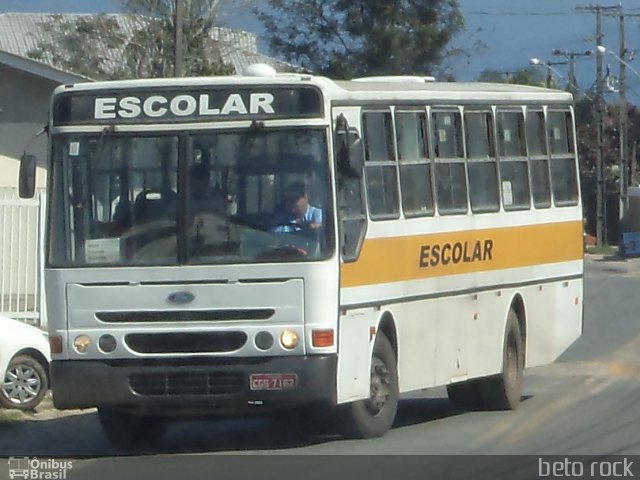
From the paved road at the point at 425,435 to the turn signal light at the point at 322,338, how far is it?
0.88m

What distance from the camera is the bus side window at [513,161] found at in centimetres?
1564

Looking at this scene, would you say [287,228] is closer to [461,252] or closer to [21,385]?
[461,252]

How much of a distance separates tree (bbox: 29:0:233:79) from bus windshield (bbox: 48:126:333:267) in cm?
2638

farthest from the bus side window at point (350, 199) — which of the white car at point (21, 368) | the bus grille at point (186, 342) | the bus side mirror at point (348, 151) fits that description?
the white car at point (21, 368)

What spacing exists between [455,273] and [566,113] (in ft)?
11.3

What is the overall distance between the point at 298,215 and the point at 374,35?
123 ft

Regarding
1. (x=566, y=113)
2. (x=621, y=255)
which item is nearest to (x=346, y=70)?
(x=621, y=255)

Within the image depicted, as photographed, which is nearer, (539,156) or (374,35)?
(539,156)

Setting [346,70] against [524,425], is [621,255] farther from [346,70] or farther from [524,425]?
[524,425]

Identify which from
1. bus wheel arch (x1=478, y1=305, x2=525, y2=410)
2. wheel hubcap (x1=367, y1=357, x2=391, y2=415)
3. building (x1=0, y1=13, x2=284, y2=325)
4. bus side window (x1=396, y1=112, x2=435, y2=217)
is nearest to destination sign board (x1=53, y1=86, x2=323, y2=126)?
building (x1=0, y1=13, x2=284, y2=325)

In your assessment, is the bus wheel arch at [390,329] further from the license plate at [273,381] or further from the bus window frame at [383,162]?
the license plate at [273,381]

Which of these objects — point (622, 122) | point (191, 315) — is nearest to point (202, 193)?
point (191, 315)

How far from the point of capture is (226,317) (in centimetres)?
1207

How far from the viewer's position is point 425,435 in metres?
13.6
